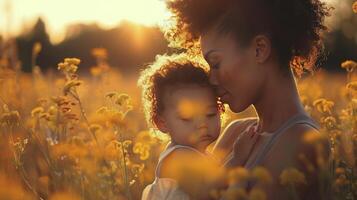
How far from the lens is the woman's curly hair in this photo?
142 inches

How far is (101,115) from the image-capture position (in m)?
3.74

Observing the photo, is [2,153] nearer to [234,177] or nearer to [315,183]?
[315,183]

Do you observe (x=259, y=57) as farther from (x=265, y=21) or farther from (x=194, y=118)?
(x=194, y=118)

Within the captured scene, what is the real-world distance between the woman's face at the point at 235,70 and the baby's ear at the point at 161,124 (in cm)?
A: 49

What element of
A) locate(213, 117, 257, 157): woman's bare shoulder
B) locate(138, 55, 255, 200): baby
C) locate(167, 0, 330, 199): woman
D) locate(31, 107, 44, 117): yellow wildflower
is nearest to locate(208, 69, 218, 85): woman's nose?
locate(167, 0, 330, 199): woman

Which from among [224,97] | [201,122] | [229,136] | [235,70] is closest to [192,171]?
[235,70]

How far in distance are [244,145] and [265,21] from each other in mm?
645

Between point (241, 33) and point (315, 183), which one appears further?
point (241, 33)

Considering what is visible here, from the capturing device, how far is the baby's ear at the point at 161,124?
4.03 m

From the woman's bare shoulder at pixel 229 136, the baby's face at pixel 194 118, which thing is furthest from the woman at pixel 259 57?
the woman's bare shoulder at pixel 229 136

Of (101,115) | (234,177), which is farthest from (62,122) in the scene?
(234,177)

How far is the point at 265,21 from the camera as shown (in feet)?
11.9

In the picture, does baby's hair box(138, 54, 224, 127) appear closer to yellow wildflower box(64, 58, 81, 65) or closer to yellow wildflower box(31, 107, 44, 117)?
yellow wildflower box(64, 58, 81, 65)

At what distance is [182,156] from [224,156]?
0.41 meters
